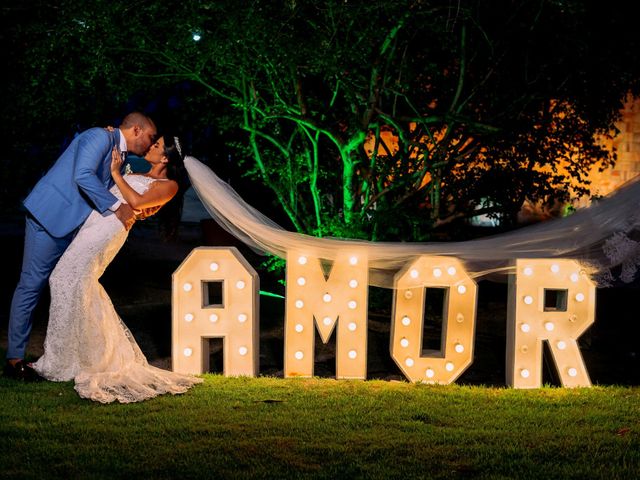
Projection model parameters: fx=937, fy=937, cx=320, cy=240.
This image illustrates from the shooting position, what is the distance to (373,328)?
10672mm

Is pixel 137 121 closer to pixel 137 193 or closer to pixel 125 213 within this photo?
pixel 137 193

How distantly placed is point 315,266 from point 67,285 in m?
2.01

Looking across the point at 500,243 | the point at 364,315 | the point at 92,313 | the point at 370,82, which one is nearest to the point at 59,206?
the point at 92,313

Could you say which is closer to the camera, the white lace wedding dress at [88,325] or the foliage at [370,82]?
the white lace wedding dress at [88,325]

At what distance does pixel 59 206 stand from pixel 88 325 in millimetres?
954

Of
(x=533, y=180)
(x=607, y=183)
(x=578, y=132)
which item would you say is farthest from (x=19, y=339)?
(x=607, y=183)

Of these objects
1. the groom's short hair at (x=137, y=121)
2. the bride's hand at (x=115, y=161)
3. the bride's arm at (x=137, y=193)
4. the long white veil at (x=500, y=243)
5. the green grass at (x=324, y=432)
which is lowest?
the green grass at (x=324, y=432)

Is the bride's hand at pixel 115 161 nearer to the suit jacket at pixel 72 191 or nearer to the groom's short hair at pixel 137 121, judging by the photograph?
the suit jacket at pixel 72 191

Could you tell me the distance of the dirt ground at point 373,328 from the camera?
27.9 ft

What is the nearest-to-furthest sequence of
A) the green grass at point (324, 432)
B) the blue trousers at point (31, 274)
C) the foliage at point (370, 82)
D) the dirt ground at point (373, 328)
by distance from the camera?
the green grass at point (324, 432), the blue trousers at point (31, 274), the dirt ground at point (373, 328), the foliage at point (370, 82)

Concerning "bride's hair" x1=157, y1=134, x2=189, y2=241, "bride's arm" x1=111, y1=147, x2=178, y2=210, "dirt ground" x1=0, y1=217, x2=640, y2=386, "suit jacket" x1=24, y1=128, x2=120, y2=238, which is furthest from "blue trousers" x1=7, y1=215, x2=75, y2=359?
"dirt ground" x1=0, y1=217, x2=640, y2=386

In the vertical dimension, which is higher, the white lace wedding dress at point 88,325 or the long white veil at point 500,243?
the long white veil at point 500,243

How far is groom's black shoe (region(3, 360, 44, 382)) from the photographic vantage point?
7.39m

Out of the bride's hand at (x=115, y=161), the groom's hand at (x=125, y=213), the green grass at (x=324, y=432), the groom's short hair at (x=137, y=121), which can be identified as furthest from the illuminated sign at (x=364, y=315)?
the groom's short hair at (x=137, y=121)
